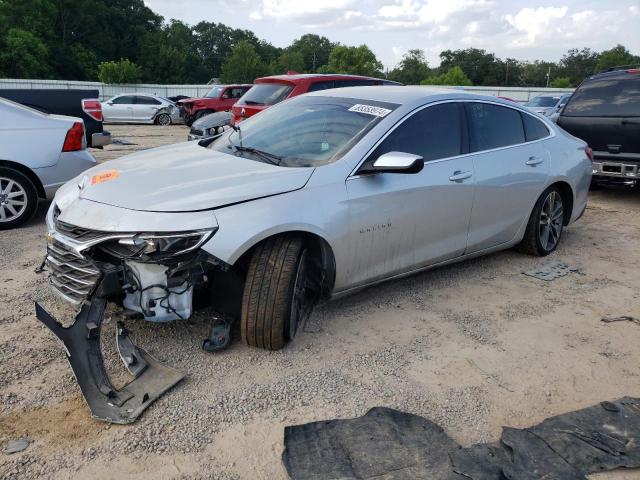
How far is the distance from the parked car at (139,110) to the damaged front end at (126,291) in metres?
21.0

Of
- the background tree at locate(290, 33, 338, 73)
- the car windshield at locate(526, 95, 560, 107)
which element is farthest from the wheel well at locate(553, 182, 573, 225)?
the background tree at locate(290, 33, 338, 73)

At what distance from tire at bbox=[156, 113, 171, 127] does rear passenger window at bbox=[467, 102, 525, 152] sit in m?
20.1

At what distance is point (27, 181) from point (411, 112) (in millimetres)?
4207

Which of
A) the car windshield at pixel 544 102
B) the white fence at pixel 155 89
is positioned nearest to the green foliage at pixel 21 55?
the white fence at pixel 155 89

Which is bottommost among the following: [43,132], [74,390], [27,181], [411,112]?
[74,390]

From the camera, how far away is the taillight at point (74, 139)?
6.10 meters

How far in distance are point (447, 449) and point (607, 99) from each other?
724 cm

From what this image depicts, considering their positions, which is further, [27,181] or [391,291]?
[27,181]

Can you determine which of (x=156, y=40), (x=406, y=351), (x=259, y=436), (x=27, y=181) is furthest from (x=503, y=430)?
(x=156, y=40)

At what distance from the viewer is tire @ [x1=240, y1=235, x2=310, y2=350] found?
3.24 m

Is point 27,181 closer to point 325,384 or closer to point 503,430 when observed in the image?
point 325,384

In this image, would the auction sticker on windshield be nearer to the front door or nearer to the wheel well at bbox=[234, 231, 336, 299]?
the front door

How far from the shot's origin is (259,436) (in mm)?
2707

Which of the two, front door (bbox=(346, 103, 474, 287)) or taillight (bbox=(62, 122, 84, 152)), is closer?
front door (bbox=(346, 103, 474, 287))
